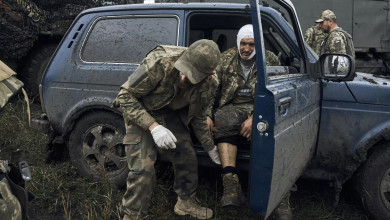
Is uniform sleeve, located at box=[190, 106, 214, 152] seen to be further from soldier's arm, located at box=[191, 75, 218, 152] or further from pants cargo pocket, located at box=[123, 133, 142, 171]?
pants cargo pocket, located at box=[123, 133, 142, 171]

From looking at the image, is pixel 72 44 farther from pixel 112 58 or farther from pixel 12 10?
pixel 12 10

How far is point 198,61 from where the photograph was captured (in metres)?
2.46

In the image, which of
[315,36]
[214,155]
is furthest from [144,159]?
[315,36]

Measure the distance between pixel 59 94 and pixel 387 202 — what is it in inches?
122

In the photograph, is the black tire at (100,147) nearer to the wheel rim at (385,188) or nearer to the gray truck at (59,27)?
the wheel rim at (385,188)

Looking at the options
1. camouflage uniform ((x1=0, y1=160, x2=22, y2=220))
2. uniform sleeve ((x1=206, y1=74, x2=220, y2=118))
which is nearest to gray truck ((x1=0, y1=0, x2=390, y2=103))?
uniform sleeve ((x1=206, y1=74, x2=220, y2=118))

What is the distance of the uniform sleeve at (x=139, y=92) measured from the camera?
8.52 feet

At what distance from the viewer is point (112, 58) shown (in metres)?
3.43

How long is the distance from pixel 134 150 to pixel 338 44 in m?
3.37

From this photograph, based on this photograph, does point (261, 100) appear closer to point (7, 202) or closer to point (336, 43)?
point (7, 202)

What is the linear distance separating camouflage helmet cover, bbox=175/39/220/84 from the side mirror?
798 mm

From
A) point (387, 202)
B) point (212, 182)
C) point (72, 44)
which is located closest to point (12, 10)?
point (72, 44)

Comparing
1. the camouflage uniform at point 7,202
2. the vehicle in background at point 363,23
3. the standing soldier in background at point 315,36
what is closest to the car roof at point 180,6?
the camouflage uniform at point 7,202

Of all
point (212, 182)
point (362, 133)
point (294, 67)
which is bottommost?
point (212, 182)
